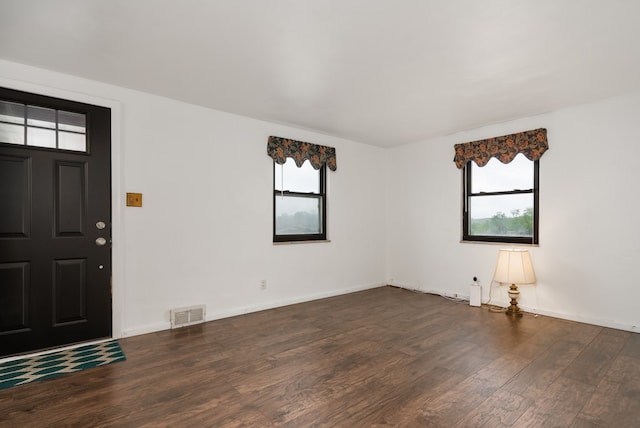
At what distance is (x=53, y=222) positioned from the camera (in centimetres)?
293

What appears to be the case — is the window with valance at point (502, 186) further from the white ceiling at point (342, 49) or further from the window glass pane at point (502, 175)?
the white ceiling at point (342, 49)

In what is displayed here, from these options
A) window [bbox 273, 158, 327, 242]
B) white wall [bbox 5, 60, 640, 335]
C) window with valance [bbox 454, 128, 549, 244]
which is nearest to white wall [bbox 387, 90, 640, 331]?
white wall [bbox 5, 60, 640, 335]

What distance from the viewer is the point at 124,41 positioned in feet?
7.98

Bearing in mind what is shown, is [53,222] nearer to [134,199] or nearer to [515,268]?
[134,199]

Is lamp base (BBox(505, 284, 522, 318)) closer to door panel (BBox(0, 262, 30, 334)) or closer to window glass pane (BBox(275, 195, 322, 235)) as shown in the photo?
window glass pane (BBox(275, 195, 322, 235))

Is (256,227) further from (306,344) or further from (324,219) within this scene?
(306,344)

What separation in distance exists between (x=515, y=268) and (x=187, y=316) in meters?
3.90

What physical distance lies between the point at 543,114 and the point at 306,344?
3945 mm

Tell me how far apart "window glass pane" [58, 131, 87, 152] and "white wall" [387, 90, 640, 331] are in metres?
4.67

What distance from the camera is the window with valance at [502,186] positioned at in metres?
4.10

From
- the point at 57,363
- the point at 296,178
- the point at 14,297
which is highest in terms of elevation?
the point at 296,178

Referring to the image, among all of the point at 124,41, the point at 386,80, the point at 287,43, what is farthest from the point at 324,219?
the point at 124,41

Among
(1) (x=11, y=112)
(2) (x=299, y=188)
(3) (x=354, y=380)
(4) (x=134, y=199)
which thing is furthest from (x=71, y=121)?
(3) (x=354, y=380)

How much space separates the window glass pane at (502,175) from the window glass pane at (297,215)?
7.72 feet
